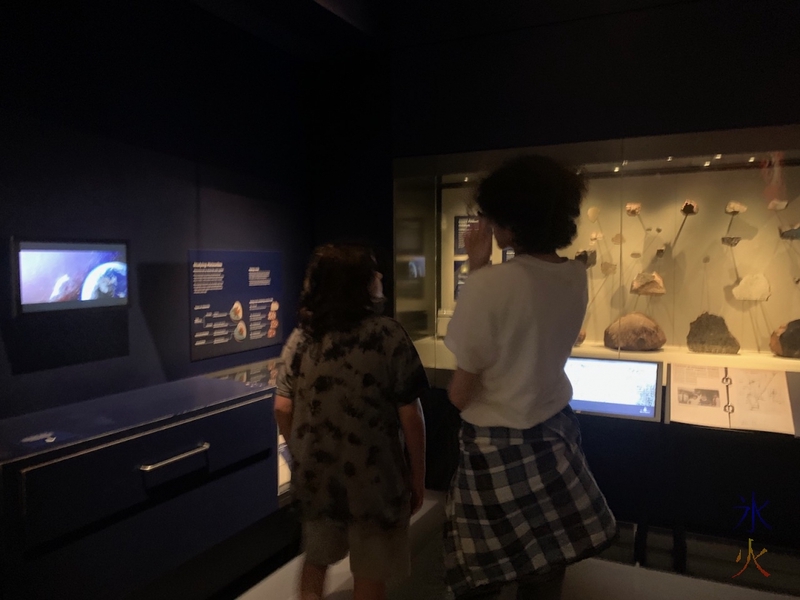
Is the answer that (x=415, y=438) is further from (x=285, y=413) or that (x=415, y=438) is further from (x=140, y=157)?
(x=140, y=157)

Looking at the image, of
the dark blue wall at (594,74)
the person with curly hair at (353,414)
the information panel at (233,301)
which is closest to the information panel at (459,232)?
the dark blue wall at (594,74)

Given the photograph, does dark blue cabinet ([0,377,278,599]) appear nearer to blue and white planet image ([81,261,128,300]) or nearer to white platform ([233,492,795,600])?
white platform ([233,492,795,600])

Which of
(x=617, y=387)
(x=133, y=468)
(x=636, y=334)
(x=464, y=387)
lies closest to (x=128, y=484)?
(x=133, y=468)

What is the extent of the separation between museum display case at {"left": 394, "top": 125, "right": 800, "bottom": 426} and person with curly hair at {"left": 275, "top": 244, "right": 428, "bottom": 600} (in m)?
0.93

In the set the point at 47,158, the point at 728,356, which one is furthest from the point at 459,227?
the point at 47,158

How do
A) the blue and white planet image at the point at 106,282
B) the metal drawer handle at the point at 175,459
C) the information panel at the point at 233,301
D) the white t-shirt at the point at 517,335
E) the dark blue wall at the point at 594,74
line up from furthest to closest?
the information panel at the point at 233,301 → the dark blue wall at the point at 594,74 → the blue and white planet image at the point at 106,282 → the metal drawer handle at the point at 175,459 → the white t-shirt at the point at 517,335

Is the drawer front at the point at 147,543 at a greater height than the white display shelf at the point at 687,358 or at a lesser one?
lesser

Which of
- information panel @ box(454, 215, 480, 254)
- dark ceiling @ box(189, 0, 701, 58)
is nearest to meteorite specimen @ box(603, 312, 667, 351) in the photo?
information panel @ box(454, 215, 480, 254)

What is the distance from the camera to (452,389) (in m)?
1.48

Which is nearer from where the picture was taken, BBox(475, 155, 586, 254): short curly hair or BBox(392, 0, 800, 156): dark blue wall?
BBox(475, 155, 586, 254): short curly hair

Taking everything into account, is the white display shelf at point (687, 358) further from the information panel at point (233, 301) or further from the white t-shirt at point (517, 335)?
the white t-shirt at point (517, 335)

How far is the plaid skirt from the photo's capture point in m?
1.47

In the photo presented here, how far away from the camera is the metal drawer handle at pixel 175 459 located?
6.09ft

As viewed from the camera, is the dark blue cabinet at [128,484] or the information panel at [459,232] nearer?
the dark blue cabinet at [128,484]
